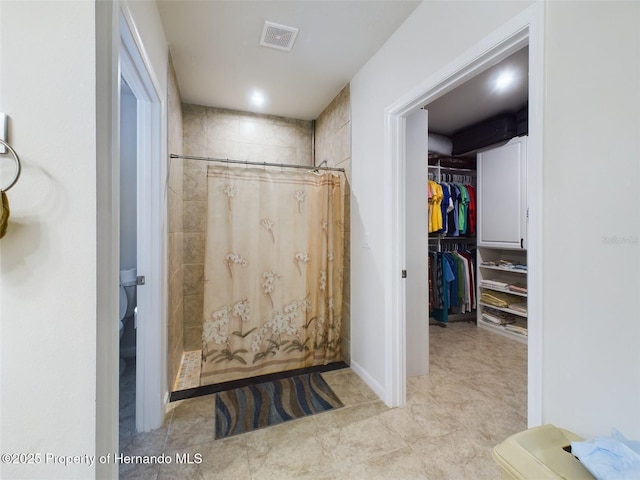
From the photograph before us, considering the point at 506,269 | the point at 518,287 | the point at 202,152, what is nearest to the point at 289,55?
the point at 202,152

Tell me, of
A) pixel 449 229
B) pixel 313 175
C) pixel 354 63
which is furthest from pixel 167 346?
pixel 449 229

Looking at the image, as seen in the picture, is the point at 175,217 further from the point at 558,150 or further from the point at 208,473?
the point at 558,150

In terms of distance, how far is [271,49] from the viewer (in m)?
1.88

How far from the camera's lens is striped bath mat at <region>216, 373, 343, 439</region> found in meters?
1.61

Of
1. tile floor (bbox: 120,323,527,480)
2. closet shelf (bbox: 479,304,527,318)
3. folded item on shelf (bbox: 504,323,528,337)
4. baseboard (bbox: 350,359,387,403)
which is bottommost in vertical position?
tile floor (bbox: 120,323,527,480)

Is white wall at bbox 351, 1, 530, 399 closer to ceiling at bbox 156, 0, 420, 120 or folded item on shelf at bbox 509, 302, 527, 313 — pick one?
ceiling at bbox 156, 0, 420, 120

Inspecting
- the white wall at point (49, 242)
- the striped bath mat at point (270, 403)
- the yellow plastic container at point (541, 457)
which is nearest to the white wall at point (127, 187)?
the striped bath mat at point (270, 403)

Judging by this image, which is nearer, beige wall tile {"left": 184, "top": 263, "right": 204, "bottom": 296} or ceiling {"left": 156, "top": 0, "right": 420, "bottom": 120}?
ceiling {"left": 156, "top": 0, "right": 420, "bottom": 120}

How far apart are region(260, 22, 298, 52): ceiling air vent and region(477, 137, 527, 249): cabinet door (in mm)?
2705

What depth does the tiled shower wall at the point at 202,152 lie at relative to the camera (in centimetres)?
261

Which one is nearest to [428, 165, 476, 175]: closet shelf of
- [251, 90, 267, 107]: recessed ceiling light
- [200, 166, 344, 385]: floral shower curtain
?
[200, 166, 344, 385]: floral shower curtain

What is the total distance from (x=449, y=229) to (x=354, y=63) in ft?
7.56

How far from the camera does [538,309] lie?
0.97m

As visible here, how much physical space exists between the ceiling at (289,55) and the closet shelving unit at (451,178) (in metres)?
0.72
